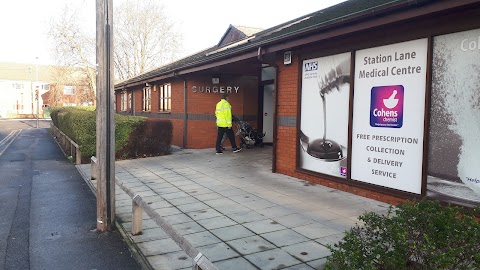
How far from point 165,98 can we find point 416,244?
14.8 meters

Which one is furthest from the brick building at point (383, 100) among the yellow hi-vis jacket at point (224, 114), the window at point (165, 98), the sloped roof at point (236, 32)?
the sloped roof at point (236, 32)

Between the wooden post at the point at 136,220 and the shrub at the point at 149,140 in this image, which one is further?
the shrub at the point at 149,140

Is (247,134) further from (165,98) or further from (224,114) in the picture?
(165,98)

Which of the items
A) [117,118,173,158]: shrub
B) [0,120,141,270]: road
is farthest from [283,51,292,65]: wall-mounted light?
[117,118,173,158]: shrub

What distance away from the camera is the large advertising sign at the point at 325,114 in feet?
22.5

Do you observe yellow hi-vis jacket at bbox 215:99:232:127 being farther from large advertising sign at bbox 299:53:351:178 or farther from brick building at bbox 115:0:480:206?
large advertising sign at bbox 299:53:351:178

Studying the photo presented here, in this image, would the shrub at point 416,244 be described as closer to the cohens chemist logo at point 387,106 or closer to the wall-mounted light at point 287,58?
the cohens chemist logo at point 387,106

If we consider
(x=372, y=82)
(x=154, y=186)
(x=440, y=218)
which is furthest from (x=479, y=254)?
(x=154, y=186)

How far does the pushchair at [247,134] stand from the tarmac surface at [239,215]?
3406mm

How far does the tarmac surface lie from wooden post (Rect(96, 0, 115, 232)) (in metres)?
0.37

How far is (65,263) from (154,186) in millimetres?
3578

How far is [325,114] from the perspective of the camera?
7309mm

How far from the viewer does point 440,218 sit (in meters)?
2.58

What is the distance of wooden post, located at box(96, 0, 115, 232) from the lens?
491 centimetres
